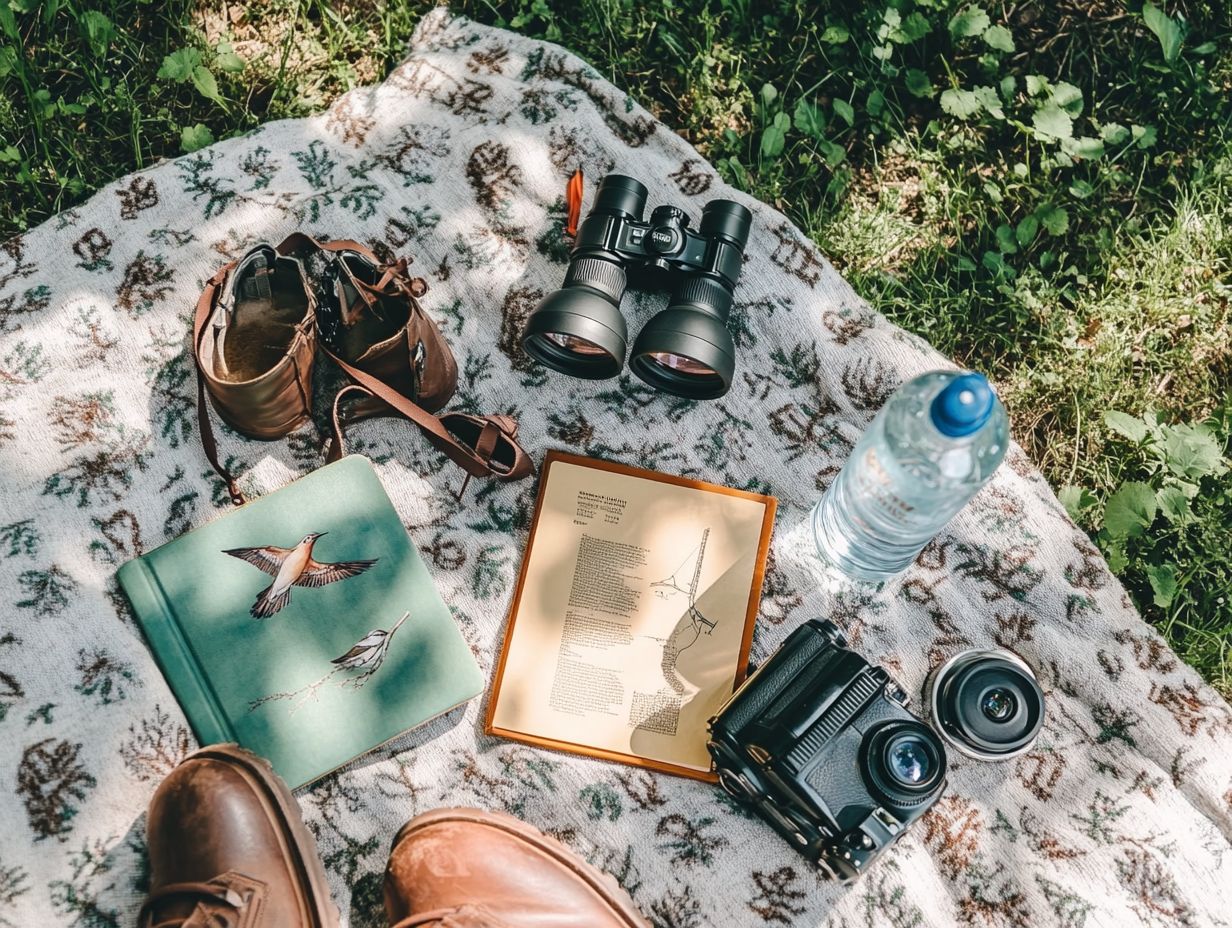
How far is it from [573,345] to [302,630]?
63 cm

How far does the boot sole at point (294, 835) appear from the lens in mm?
1399

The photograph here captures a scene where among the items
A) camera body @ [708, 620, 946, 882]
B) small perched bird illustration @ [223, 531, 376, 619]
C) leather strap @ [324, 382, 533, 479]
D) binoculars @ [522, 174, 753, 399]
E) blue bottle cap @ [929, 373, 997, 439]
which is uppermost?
blue bottle cap @ [929, 373, 997, 439]

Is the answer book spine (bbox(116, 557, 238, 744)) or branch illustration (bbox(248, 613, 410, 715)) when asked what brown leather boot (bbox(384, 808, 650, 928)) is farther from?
book spine (bbox(116, 557, 238, 744))

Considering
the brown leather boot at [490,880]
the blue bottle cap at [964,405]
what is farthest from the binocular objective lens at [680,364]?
the brown leather boot at [490,880]

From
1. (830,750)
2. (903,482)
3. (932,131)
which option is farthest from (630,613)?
(932,131)

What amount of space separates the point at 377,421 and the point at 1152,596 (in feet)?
4.56

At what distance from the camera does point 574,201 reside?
5.34ft

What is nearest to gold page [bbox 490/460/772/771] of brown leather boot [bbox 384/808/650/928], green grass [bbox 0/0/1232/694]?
brown leather boot [bbox 384/808/650/928]

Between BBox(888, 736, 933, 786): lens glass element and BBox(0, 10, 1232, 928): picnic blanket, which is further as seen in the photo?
BBox(0, 10, 1232, 928): picnic blanket

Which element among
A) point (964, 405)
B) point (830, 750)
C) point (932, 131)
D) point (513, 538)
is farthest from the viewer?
point (932, 131)

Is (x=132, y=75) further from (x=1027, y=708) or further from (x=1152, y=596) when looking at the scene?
(x=1152, y=596)

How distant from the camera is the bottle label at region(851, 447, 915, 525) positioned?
1.37 metres

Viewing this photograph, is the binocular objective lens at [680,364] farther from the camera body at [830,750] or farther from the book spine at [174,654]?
the book spine at [174,654]

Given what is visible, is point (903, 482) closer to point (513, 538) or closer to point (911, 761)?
point (911, 761)
